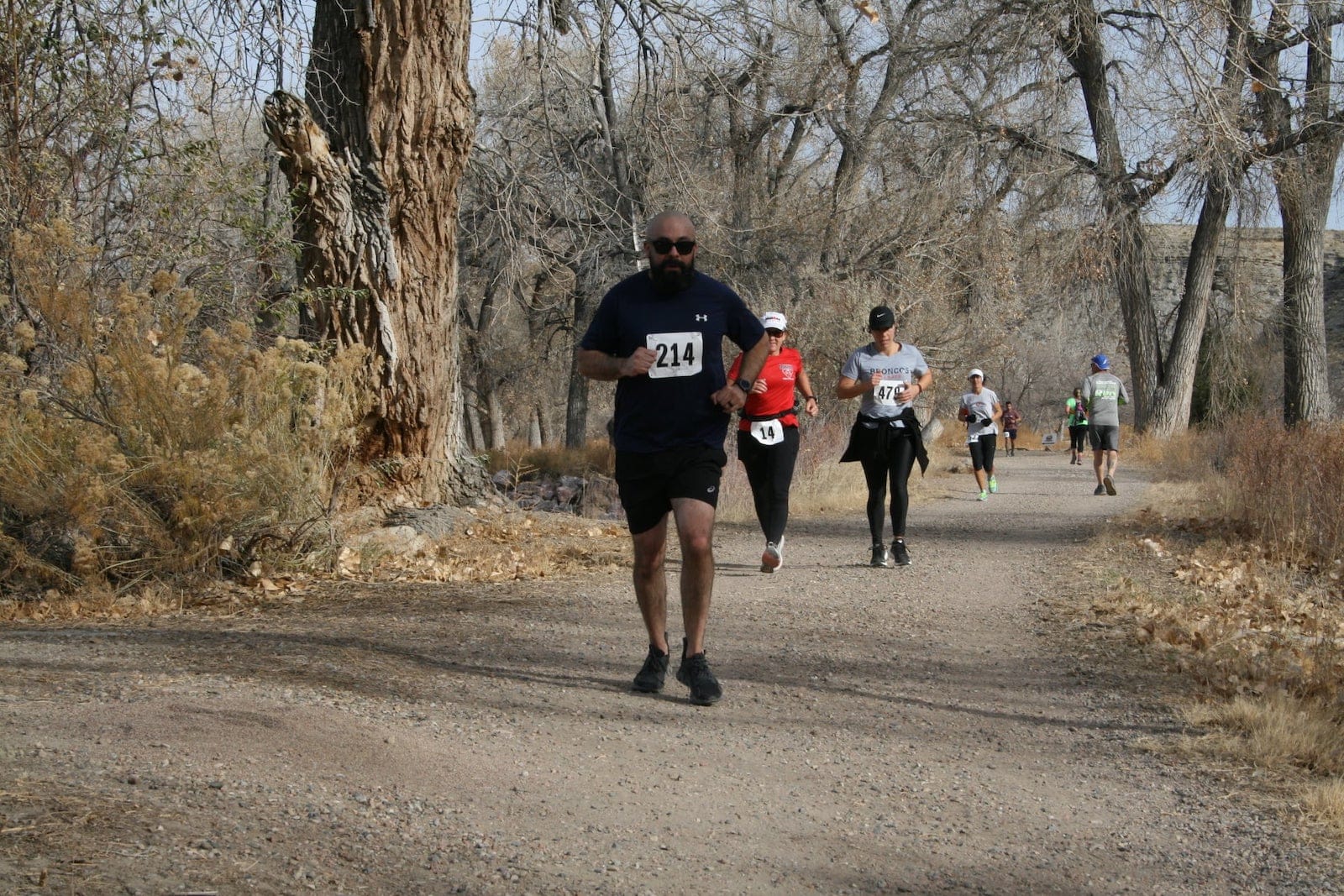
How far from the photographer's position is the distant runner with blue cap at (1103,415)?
16.6 m

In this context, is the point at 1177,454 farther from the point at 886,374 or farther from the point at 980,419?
the point at 886,374

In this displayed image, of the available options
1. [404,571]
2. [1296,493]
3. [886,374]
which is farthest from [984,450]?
[404,571]

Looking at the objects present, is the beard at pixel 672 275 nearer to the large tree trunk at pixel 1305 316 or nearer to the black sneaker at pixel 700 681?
the black sneaker at pixel 700 681

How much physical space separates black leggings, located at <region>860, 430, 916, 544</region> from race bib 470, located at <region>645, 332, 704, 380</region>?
14.3 feet

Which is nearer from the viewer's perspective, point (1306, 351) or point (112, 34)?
point (112, 34)

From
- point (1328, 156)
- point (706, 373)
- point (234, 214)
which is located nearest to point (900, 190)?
point (1328, 156)

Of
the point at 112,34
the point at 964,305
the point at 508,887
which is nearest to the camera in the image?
the point at 508,887

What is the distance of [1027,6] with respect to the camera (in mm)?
21125

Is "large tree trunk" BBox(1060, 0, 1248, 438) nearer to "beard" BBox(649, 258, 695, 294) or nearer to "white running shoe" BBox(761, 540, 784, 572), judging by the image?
"white running shoe" BBox(761, 540, 784, 572)

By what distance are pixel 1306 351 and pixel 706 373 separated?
70.5 ft

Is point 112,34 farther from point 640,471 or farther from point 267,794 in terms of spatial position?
point 267,794

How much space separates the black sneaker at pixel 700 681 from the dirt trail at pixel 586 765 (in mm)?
89

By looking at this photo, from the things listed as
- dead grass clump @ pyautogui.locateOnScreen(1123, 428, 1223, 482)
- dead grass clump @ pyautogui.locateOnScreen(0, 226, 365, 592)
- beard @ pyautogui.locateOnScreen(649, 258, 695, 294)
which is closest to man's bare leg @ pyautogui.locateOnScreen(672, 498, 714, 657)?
beard @ pyautogui.locateOnScreen(649, 258, 695, 294)

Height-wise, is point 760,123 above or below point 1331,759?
above
